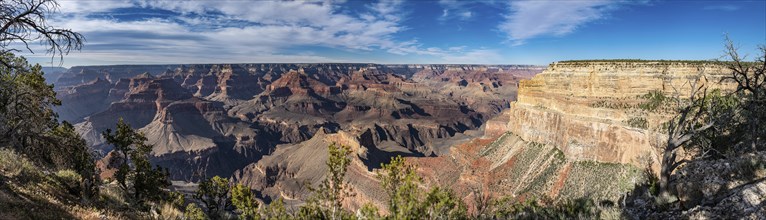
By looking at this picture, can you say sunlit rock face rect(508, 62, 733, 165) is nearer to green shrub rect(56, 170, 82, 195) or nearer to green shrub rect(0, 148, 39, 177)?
green shrub rect(56, 170, 82, 195)

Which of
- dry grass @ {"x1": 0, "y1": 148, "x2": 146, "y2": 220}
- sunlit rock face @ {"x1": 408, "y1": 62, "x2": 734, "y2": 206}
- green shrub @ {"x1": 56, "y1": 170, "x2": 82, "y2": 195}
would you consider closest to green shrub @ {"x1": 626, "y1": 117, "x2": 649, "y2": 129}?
sunlit rock face @ {"x1": 408, "y1": 62, "x2": 734, "y2": 206}

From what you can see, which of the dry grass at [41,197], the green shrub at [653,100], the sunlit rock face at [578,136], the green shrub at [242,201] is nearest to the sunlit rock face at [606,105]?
the sunlit rock face at [578,136]

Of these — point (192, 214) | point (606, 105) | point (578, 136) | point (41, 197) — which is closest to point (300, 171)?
point (578, 136)

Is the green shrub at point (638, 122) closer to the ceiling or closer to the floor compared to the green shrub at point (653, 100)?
closer to the floor

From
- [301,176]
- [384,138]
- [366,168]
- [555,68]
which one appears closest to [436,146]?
[384,138]

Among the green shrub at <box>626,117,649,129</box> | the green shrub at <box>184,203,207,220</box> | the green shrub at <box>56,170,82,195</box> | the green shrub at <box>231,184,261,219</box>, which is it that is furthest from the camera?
the green shrub at <box>626,117,649,129</box>

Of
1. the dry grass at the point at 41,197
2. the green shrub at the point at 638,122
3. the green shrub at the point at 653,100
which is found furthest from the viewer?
the green shrub at the point at 653,100

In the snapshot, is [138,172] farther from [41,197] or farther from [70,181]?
[41,197]

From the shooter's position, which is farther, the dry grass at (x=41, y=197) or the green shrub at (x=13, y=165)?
the green shrub at (x=13, y=165)

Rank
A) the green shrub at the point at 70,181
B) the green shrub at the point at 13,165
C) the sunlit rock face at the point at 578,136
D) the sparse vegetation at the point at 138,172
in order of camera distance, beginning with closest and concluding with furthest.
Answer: the green shrub at the point at 13,165
the green shrub at the point at 70,181
the sparse vegetation at the point at 138,172
the sunlit rock face at the point at 578,136

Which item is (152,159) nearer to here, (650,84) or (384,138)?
(384,138)

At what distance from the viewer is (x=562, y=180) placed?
59.4 metres

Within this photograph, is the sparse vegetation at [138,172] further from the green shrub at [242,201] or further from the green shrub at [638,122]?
the green shrub at [638,122]

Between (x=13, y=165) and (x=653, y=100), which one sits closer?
(x=13, y=165)
